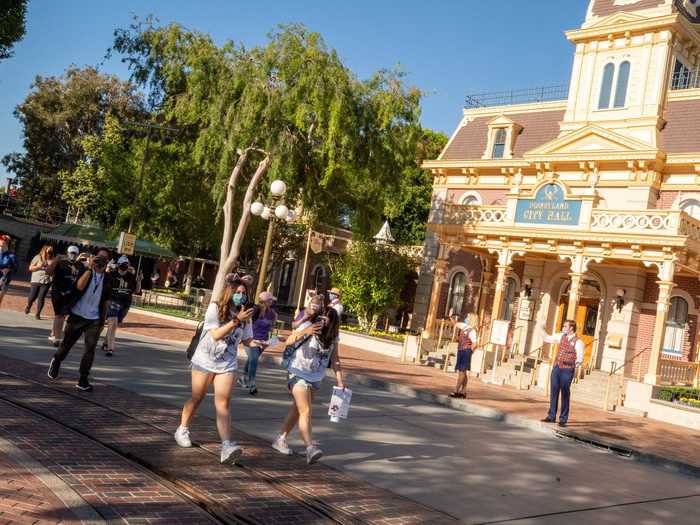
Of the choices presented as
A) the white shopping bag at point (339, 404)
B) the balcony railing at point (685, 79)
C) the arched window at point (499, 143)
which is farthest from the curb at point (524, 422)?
the balcony railing at point (685, 79)

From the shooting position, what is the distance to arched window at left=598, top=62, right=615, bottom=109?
2383 centimetres

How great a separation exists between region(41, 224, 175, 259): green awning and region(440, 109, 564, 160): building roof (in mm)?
13405

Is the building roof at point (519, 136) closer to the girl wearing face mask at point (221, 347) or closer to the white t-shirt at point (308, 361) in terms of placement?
the white t-shirt at point (308, 361)

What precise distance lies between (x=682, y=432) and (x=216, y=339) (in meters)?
11.9

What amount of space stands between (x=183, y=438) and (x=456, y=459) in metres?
3.24

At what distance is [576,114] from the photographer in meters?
24.5

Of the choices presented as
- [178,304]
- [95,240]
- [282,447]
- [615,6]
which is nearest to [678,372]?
[615,6]

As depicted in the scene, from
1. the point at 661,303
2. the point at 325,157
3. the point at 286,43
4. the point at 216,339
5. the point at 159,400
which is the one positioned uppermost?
the point at 286,43

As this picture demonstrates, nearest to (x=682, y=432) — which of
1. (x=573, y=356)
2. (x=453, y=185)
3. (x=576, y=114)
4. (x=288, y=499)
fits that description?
(x=573, y=356)

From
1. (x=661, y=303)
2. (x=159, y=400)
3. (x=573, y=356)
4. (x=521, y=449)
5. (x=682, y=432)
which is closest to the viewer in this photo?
(x=159, y=400)

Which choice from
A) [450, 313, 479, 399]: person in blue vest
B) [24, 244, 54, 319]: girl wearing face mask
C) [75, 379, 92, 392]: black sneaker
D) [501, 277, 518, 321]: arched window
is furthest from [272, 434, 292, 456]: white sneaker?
[501, 277, 518, 321]: arched window

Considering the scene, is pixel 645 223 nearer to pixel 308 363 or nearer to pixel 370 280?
pixel 370 280

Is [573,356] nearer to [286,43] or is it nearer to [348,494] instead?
[348,494]

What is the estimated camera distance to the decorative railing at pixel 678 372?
61.1ft
